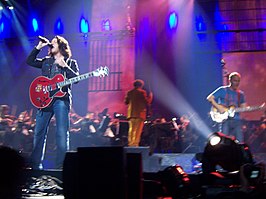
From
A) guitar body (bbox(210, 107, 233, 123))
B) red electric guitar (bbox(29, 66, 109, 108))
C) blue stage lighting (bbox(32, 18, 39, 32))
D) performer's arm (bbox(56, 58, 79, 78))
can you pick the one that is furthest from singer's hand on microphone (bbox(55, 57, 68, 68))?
blue stage lighting (bbox(32, 18, 39, 32))

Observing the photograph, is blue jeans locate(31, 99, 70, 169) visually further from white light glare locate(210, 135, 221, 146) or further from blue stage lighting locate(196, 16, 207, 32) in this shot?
blue stage lighting locate(196, 16, 207, 32)

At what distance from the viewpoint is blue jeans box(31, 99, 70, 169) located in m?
6.39

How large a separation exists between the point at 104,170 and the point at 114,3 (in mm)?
8834

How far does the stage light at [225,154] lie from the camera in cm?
384

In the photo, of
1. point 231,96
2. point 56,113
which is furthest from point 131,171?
point 231,96

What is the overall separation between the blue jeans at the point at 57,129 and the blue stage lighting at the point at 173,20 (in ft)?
17.6

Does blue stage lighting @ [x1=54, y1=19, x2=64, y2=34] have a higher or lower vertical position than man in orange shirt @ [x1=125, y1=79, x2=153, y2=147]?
higher

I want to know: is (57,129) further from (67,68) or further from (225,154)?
(225,154)

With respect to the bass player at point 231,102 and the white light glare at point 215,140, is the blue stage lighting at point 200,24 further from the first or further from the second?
the white light glare at point 215,140

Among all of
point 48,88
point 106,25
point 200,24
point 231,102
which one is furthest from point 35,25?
point 231,102

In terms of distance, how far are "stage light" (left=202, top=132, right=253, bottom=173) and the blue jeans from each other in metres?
3.22

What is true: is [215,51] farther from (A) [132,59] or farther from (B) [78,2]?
(B) [78,2]

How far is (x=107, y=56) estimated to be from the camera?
10336 mm

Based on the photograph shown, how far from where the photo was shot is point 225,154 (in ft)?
12.7
